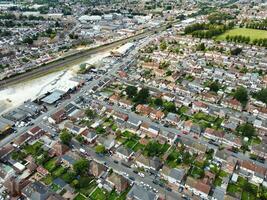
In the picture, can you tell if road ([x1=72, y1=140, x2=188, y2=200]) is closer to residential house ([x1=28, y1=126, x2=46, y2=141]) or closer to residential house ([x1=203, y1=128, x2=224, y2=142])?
residential house ([x1=28, y1=126, x2=46, y2=141])

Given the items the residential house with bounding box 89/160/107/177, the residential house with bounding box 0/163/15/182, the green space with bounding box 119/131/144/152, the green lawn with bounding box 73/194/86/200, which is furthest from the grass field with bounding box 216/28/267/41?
the residential house with bounding box 0/163/15/182

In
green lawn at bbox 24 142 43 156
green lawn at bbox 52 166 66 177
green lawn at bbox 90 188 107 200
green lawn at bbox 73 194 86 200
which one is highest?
green lawn at bbox 24 142 43 156

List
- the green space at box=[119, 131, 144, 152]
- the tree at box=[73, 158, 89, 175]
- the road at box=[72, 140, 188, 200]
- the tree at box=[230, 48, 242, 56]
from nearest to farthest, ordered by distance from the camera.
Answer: the road at box=[72, 140, 188, 200], the tree at box=[73, 158, 89, 175], the green space at box=[119, 131, 144, 152], the tree at box=[230, 48, 242, 56]

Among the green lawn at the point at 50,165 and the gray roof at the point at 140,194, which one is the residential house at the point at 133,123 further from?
the gray roof at the point at 140,194

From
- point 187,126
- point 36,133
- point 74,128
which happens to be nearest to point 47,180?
point 36,133

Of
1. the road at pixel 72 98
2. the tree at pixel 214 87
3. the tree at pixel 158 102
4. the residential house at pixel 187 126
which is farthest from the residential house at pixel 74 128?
the tree at pixel 214 87

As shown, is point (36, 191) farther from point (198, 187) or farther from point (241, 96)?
point (241, 96)
